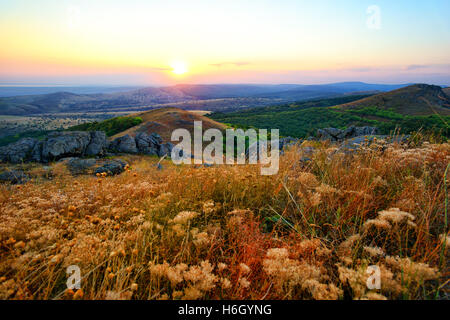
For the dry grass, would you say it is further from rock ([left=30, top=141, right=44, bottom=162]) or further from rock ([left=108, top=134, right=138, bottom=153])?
rock ([left=108, top=134, right=138, bottom=153])

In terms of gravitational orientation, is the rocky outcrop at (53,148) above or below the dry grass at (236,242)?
below

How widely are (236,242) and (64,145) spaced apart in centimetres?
1973

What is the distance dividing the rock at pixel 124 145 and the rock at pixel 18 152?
18.6ft

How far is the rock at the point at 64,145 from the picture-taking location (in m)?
16.6

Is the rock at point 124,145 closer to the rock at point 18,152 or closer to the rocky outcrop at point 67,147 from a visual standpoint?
the rocky outcrop at point 67,147

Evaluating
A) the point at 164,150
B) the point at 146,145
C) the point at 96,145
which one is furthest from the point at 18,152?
the point at 164,150

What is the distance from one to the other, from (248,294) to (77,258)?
1.38 meters

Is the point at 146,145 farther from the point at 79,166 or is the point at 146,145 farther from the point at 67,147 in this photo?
the point at 79,166

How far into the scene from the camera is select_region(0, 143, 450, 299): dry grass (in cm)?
162

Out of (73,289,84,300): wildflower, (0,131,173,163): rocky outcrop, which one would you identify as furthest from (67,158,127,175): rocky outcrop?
(73,289,84,300): wildflower

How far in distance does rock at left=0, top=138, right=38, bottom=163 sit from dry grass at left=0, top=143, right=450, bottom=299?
17.0 m

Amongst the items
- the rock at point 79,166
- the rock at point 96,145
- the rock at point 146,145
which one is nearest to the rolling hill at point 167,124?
the rock at point 146,145

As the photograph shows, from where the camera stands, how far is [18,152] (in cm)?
1647
